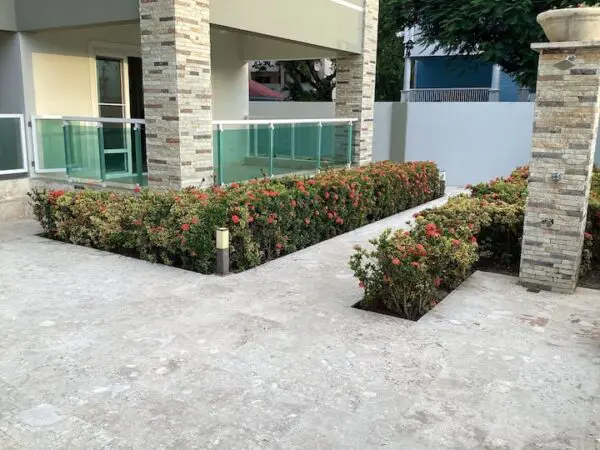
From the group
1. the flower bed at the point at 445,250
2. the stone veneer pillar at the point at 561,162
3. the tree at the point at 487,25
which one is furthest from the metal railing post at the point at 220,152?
the tree at the point at 487,25

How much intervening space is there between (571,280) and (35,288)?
18.6ft

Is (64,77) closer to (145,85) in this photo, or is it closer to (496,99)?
(145,85)

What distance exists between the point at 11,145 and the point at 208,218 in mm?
4957

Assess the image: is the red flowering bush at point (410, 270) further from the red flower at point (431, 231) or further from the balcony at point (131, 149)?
the balcony at point (131, 149)

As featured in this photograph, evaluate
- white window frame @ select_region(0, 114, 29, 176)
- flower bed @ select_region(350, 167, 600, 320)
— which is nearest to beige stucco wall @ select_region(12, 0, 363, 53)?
white window frame @ select_region(0, 114, 29, 176)

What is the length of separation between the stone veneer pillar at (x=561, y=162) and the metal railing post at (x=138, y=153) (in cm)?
550

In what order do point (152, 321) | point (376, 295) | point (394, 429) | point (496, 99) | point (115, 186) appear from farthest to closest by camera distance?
point (496, 99) → point (115, 186) → point (376, 295) → point (152, 321) → point (394, 429)

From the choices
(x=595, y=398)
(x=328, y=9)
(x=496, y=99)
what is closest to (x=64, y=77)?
(x=328, y=9)

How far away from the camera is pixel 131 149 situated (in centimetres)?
854

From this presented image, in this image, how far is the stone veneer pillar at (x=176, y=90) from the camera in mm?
7539

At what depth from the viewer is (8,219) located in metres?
9.32

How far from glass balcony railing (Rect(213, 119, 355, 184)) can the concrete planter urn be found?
4662 mm

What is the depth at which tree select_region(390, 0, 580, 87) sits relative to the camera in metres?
14.8

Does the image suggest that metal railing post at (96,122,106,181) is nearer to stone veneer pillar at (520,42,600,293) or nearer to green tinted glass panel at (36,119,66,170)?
green tinted glass panel at (36,119,66,170)
